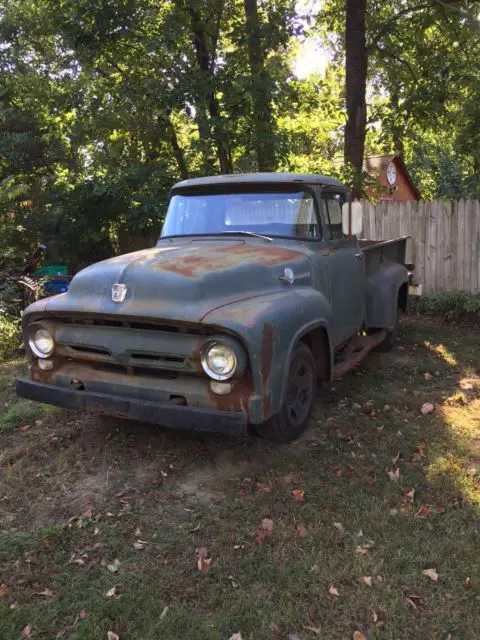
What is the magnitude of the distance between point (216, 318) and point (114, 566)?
145 cm

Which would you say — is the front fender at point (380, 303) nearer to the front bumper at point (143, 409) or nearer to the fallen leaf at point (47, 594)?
the front bumper at point (143, 409)

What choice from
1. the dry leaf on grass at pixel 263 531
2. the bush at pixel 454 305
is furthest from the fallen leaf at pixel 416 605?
the bush at pixel 454 305

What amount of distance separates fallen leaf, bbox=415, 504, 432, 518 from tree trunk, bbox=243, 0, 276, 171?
7012mm

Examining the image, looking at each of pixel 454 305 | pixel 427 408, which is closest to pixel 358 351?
pixel 427 408

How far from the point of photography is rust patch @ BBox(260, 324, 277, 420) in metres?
3.27

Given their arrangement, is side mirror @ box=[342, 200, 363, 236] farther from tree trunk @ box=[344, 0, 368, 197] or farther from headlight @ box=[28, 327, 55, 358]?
tree trunk @ box=[344, 0, 368, 197]

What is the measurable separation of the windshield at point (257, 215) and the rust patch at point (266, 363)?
1.57 meters

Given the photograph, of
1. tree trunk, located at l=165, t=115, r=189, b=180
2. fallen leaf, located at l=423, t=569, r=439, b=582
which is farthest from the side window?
tree trunk, located at l=165, t=115, r=189, b=180

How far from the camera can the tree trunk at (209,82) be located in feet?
29.8

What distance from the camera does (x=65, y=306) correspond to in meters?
3.79

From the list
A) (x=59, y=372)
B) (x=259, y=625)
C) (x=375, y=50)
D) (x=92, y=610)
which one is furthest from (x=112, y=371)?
(x=375, y=50)

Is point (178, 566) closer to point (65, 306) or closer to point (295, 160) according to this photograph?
point (65, 306)

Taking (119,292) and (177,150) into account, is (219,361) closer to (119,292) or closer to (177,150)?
(119,292)

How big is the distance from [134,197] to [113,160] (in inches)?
69.7
